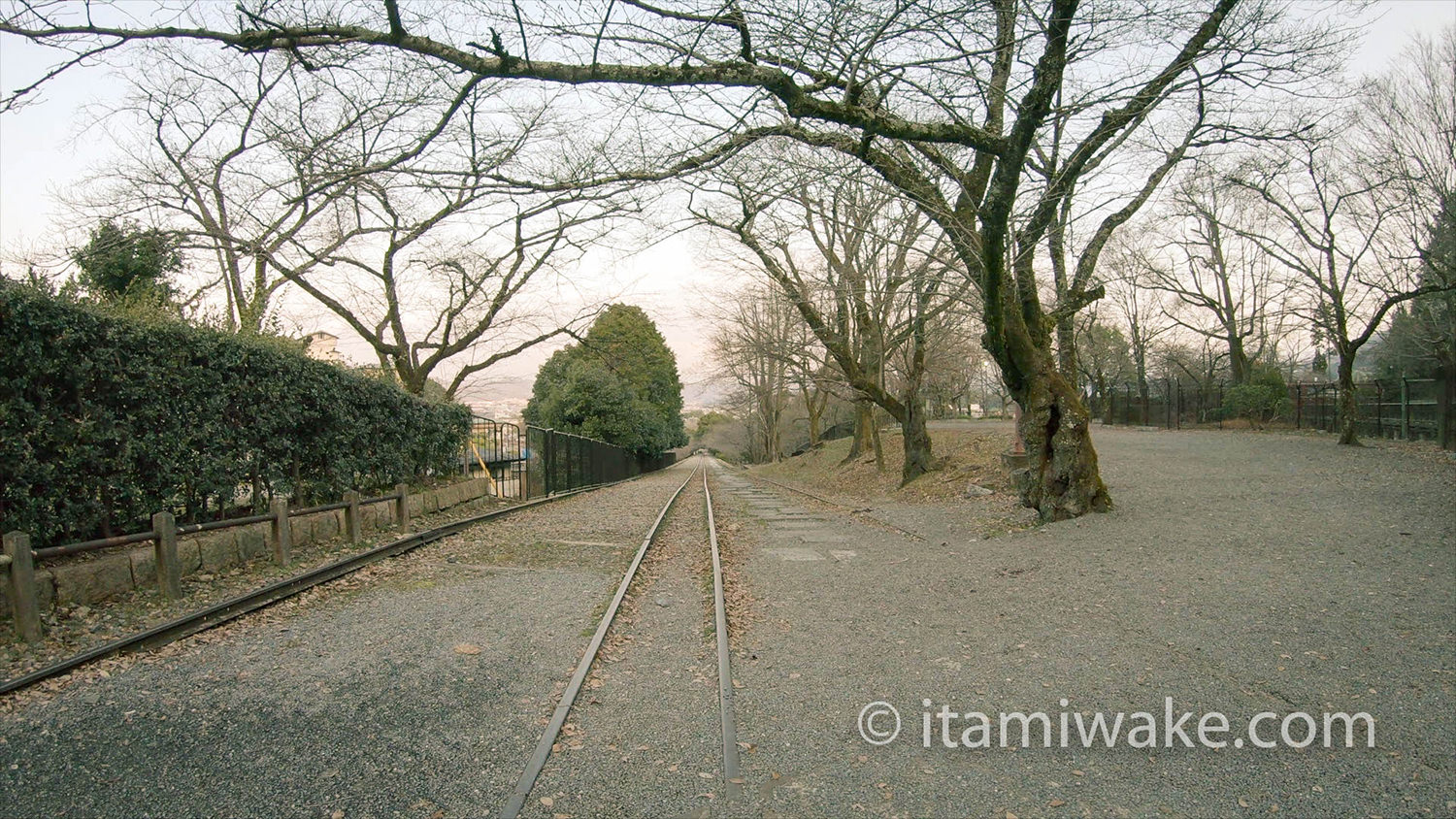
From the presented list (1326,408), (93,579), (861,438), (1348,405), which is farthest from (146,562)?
(1326,408)

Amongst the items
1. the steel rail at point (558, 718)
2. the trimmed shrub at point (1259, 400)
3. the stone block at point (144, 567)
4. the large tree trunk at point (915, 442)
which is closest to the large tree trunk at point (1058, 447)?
the steel rail at point (558, 718)

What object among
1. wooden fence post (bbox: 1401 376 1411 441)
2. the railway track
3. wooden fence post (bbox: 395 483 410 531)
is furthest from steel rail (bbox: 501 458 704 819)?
wooden fence post (bbox: 1401 376 1411 441)

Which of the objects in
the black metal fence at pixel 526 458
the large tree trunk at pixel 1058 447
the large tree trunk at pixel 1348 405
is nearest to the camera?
the large tree trunk at pixel 1058 447

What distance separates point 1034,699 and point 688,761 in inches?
78.7

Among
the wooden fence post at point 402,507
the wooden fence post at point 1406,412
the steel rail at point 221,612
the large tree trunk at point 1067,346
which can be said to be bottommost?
the steel rail at point 221,612

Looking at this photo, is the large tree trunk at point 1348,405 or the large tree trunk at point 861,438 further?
the large tree trunk at point 861,438

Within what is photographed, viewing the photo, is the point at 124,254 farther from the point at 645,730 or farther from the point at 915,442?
the point at 915,442

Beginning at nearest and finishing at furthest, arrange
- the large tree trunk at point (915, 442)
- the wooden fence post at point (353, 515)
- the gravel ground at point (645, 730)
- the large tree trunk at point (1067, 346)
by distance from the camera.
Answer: the gravel ground at point (645, 730) < the wooden fence post at point (353, 515) < the large tree trunk at point (1067, 346) < the large tree trunk at point (915, 442)

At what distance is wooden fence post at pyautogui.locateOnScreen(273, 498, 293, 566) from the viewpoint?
7828 millimetres

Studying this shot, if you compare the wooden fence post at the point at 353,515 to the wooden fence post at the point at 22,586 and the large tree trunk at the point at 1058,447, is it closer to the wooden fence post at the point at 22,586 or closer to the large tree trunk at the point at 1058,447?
the wooden fence post at the point at 22,586

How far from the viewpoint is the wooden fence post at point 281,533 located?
7828mm

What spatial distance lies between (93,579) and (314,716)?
311 centimetres

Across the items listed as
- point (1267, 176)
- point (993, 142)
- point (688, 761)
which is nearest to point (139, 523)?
point (688, 761)

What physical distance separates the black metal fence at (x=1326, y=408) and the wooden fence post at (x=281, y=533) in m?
19.4
